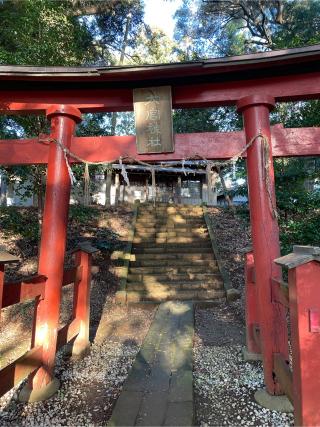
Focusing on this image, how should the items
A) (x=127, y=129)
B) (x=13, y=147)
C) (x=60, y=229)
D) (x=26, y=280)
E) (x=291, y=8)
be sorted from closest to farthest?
(x=26, y=280) < (x=60, y=229) < (x=13, y=147) < (x=291, y=8) < (x=127, y=129)

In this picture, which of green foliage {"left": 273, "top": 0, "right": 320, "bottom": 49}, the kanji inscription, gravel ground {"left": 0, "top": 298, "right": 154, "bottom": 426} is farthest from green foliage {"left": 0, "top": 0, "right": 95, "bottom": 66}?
green foliage {"left": 273, "top": 0, "right": 320, "bottom": 49}

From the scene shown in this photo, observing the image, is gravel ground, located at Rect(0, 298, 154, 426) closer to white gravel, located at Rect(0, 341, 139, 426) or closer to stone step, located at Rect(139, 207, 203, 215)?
white gravel, located at Rect(0, 341, 139, 426)

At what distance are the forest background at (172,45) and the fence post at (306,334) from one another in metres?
3.76

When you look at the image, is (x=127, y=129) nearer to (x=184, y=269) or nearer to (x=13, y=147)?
(x=184, y=269)

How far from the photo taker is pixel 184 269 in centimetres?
812

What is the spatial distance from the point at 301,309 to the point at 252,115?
239cm

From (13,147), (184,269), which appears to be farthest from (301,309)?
(184,269)

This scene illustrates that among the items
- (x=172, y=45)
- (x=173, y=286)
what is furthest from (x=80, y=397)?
(x=172, y=45)

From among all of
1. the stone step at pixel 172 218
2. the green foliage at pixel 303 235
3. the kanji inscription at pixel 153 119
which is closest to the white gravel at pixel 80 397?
the kanji inscription at pixel 153 119

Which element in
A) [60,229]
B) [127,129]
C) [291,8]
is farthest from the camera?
[127,129]

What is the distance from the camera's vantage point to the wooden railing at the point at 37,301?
2699 mm

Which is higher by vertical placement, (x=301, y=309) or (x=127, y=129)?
(x=127, y=129)

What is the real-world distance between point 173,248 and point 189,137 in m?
5.54

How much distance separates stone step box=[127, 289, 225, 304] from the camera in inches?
278
